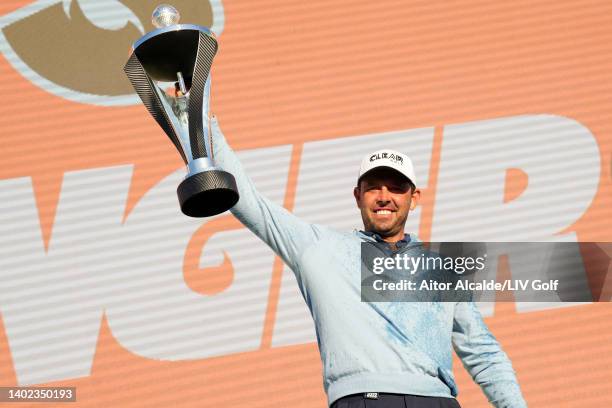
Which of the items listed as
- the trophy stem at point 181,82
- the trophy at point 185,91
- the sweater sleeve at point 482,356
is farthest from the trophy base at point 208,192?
the sweater sleeve at point 482,356

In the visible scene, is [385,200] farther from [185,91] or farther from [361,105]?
[361,105]

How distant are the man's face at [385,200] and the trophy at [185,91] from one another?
295 millimetres

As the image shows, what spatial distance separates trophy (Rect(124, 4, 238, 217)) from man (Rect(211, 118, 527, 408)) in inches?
1.5

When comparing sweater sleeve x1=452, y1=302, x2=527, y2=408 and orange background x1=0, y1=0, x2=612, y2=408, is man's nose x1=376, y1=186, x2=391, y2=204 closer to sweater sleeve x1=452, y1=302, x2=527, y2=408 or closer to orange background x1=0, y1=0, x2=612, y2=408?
sweater sleeve x1=452, y1=302, x2=527, y2=408

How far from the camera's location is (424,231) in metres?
3.33

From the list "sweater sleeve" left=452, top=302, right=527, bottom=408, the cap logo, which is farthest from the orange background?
the cap logo

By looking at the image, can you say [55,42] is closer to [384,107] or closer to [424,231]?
[384,107]

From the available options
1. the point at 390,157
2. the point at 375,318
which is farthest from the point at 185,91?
the point at 375,318

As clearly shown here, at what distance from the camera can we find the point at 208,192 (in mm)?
1745

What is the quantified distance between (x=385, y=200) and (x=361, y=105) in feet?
5.08

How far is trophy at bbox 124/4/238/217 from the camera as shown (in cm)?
179

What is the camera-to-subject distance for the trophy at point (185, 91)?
5.87ft

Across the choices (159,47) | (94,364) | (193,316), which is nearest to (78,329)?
A: (94,364)

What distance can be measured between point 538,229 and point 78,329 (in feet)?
5.23
